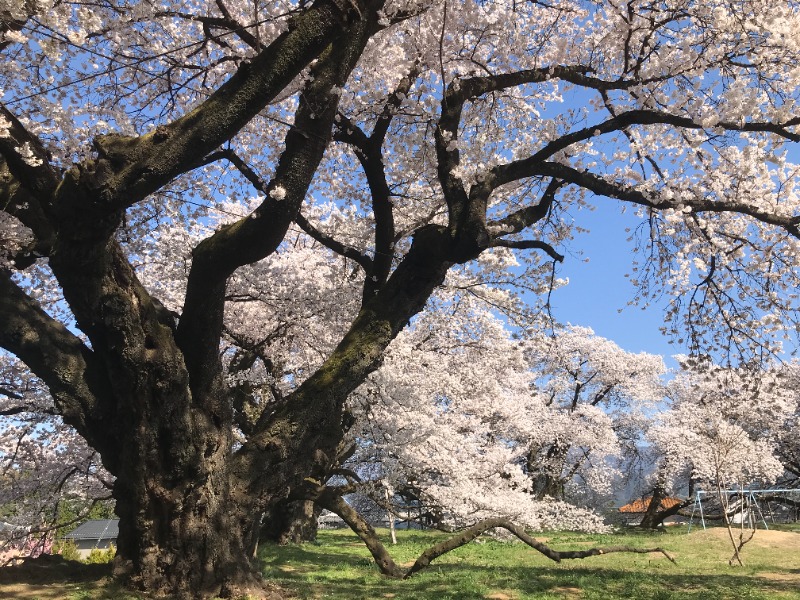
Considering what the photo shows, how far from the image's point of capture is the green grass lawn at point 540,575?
757 cm

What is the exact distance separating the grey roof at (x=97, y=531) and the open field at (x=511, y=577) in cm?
3108

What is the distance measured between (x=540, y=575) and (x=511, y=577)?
0.58 m

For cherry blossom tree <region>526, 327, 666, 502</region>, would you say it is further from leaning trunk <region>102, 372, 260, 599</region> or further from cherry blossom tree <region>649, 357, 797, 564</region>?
leaning trunk <region>102, 372, 260, 599</region>

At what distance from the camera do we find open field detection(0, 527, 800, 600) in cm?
605

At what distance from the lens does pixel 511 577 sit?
937 cm

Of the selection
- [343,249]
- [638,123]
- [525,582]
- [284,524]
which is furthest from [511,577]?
[284,524]

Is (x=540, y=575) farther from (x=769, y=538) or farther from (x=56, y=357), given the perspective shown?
(x=769, y=538)

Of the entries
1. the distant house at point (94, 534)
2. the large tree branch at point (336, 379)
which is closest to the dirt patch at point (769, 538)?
the large tree branch at point (336, 379)

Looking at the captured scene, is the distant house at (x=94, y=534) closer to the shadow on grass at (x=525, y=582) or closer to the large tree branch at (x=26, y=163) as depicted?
the shadow on grass at (x=525, y=582)

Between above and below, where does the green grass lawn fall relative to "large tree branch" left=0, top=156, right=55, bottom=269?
below

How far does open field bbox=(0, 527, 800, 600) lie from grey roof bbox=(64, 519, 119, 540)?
31.1 meters

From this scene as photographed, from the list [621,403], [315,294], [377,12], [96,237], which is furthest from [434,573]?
[621,403]

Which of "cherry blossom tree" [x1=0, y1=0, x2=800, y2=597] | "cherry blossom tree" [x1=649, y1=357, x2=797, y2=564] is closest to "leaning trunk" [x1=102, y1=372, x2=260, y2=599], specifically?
"cherry blossom tree" [x1=0, y1=0, x2=800, y2=597]

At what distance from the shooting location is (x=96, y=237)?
169 inches
